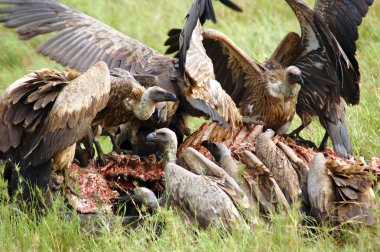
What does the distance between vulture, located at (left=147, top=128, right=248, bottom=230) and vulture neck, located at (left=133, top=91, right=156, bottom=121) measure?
938 mm

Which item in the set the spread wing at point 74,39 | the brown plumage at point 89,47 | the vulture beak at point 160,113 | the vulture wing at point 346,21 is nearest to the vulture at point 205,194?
the vulture beak at point 160,113

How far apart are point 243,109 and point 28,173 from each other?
287 cm

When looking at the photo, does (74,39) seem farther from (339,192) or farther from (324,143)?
(339,192)

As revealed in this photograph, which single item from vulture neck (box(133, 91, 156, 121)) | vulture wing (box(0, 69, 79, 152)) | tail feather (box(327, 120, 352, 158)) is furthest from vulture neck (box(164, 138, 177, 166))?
tail feather (box(327, 120, 352, 158))

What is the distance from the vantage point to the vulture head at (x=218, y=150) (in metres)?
6.27

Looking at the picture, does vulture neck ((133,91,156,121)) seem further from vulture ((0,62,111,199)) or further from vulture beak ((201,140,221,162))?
vulture ((0,62,111,199))

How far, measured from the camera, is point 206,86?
730 cm

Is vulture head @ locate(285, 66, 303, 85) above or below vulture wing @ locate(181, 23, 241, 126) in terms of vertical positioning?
above

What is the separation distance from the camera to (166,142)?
633cm

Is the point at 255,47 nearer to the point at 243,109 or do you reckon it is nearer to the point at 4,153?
the point at 243,109

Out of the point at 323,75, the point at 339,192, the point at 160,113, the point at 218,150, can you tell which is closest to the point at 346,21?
the point at 323,75

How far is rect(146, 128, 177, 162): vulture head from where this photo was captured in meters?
6.29

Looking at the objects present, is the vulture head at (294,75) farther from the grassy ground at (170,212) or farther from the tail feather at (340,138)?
the grassy ground at (170,212)

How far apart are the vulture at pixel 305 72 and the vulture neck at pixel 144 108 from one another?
635 millimetres
